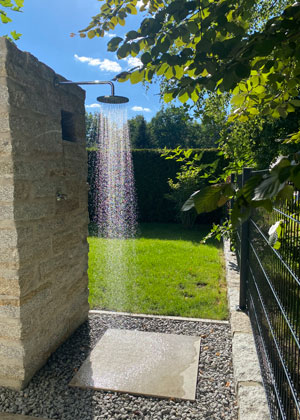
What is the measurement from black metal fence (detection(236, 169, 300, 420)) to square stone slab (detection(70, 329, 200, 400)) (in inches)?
24.1

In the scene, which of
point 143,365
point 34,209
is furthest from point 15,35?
point 143,365

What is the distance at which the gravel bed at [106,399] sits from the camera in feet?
7.11

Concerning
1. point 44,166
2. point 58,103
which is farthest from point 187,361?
point 58,103

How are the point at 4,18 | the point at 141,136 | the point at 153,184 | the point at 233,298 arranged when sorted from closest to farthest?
the point at 4,18, the point at 233,298, the point at 153,184, the point at 141,136

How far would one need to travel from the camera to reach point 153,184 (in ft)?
32.7

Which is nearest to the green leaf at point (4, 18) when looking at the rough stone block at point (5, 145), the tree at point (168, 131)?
the rough stone block at point (5, 145)

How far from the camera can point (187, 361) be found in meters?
2.75

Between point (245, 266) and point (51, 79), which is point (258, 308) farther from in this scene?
point (51, 79)

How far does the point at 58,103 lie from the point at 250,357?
2.44m

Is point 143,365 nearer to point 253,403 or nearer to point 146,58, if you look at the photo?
point 253,403

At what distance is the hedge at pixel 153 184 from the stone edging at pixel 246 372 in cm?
655

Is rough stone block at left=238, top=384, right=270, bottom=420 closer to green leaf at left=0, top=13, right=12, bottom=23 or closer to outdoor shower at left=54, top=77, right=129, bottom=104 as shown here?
outdoor shower at left=54, top=77, right=129, bottom=104

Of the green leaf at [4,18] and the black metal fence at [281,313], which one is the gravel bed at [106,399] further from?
the green leaf at [4,18]

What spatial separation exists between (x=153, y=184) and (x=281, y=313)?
8465mm
